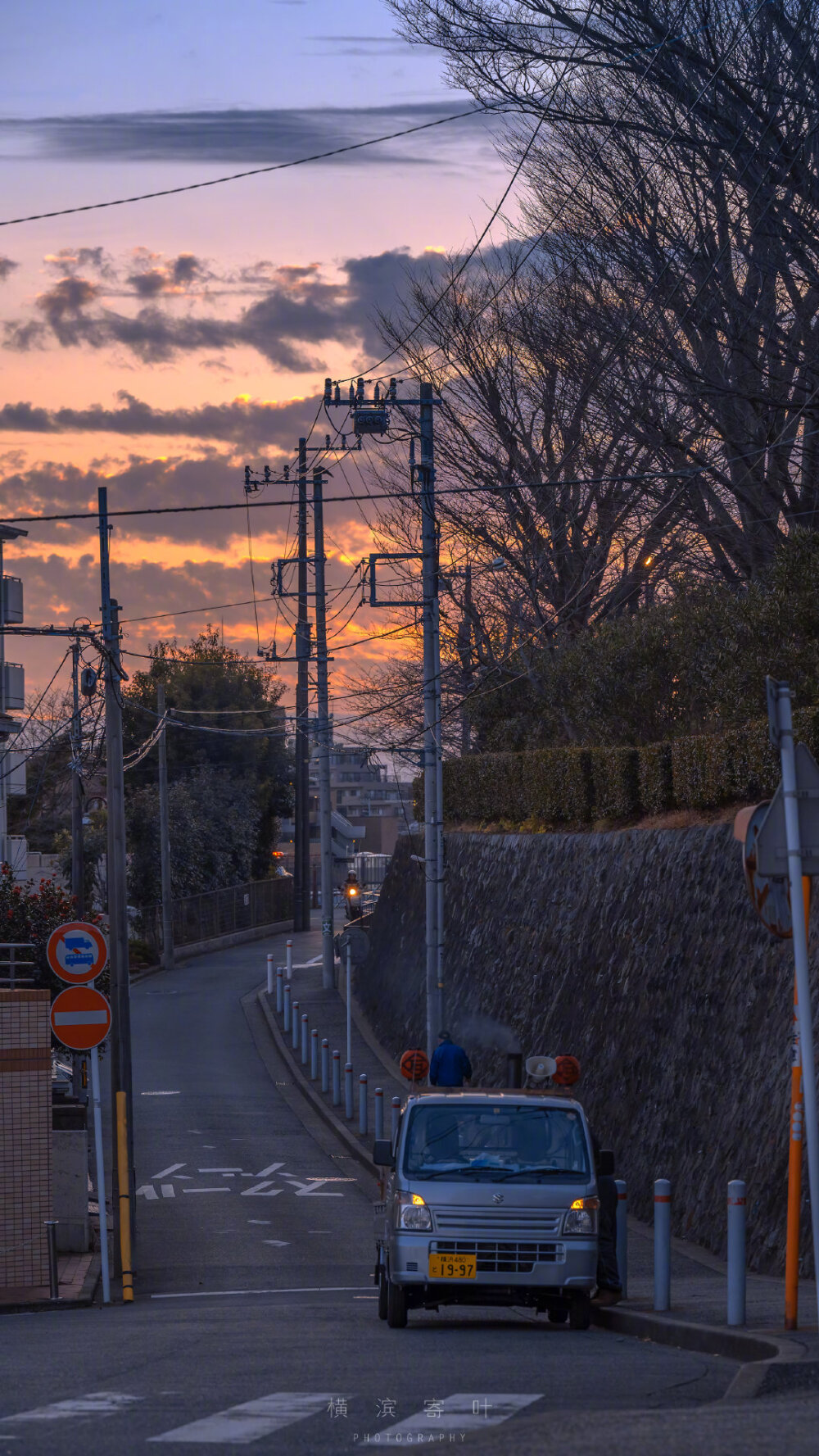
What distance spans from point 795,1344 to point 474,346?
2935 centimetres

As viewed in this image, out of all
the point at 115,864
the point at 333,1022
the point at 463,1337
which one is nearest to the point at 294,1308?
the point at 463,1337

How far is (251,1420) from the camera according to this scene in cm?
666

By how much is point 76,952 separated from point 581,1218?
585 cm

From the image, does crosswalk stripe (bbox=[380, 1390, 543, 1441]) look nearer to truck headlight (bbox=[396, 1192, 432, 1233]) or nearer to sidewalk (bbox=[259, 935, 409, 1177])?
truck headlight (bbox=[396, 1192, 432, 1233])

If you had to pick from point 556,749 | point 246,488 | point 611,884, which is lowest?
point 611,884

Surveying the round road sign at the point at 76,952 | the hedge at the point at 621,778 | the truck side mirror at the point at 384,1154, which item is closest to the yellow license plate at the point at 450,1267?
the truck side mirror at the point at 384,1154

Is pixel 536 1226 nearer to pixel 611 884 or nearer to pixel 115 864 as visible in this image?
pixel 115 864

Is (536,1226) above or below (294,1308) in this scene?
above

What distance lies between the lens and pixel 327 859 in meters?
43.1

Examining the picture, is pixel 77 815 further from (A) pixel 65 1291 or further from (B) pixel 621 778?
(A) pixel 65 1291

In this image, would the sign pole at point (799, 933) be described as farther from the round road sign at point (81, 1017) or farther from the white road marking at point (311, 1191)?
the white road marking at point (311, 1191)

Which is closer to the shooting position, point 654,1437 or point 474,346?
point 654,1437

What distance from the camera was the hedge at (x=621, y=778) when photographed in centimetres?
1770

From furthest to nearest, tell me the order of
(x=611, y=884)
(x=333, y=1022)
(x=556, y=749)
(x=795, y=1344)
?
(x=333, y=1022), (x=556, y=749), (x=611, y=884), (x=795, y=1344)
